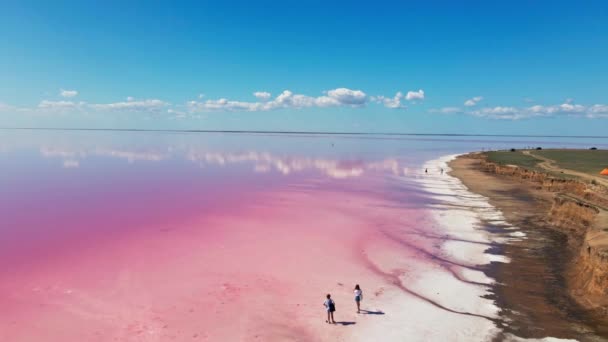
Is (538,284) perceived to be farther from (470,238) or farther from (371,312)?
(371,312)

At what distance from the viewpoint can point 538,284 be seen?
20.4 meters

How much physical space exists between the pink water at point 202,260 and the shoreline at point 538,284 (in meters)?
3.13

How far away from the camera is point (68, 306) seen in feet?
58.5

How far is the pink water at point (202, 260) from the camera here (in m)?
16.7

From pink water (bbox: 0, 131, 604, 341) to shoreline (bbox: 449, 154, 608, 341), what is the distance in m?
3.13

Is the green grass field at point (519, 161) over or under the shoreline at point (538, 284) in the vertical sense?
over

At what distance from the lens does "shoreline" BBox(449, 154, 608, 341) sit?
627 inches

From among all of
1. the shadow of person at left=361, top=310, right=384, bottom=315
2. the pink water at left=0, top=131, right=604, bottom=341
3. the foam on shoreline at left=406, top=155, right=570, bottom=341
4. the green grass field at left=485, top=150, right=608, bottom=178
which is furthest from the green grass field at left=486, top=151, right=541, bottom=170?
the shadow of person at left=361, top=310, right=384, bottom=315

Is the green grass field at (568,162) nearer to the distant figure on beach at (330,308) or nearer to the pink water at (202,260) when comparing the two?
the pink water at (202,260)

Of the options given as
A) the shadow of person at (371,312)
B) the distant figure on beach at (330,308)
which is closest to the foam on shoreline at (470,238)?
the shadow of person at (371,312)

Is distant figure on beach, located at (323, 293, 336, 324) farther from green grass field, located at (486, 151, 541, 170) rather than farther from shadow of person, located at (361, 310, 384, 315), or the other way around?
green grass field, located at (486, 151, 541, 170)

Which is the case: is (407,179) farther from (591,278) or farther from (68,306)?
(68,306)

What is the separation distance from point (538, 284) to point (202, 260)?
18819 millimetres

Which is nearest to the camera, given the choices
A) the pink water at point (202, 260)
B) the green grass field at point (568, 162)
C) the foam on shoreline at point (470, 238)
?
the pink water at point (202, 260)
